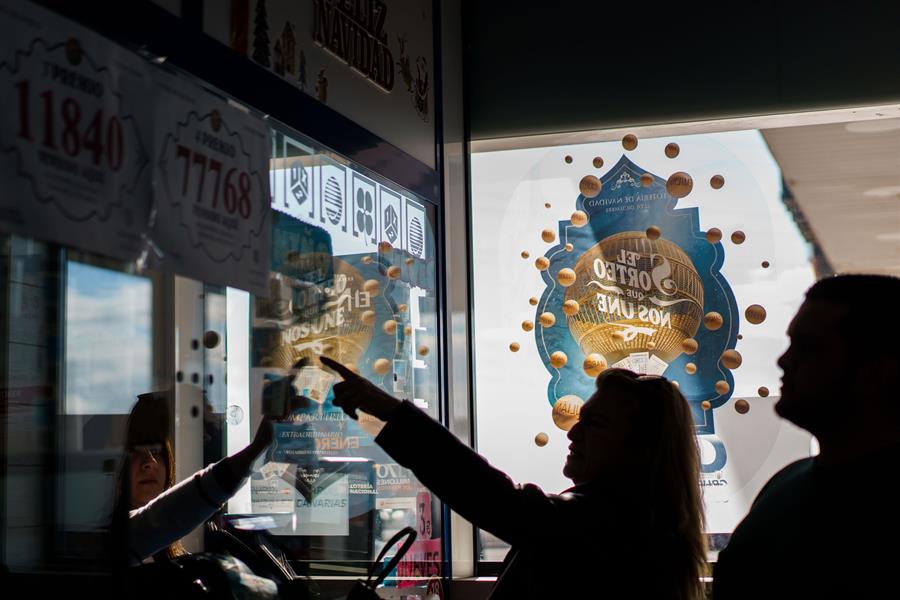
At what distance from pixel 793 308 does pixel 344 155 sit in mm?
2048

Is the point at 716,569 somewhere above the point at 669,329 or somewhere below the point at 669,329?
below

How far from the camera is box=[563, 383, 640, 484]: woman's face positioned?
6.74 ft

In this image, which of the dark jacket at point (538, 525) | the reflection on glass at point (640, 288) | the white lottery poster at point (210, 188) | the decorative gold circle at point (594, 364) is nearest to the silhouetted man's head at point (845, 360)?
the dark jacket at point (538, 525)

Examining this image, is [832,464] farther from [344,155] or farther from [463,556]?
[463,556]

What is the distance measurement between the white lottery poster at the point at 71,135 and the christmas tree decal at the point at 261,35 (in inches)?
22.0

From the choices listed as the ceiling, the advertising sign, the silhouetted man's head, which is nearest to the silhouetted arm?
the silhouetted man's head

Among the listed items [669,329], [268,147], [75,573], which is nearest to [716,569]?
[75,573]

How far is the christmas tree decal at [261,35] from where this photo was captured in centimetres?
259

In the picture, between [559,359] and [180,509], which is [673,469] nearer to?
[180,509]

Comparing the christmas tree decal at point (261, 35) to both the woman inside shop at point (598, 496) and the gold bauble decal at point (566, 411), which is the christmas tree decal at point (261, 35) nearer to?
the woman inside shop at point (598, 496)

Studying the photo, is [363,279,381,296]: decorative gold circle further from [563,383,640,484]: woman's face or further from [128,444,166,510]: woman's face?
[563,383,640,484]: woman's face

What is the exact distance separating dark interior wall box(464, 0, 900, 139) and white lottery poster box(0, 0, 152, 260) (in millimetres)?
2493

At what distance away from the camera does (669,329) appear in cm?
414

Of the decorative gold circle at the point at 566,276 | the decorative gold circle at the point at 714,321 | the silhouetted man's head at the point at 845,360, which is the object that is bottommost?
the silhouetted man's head at the point at 845,360
